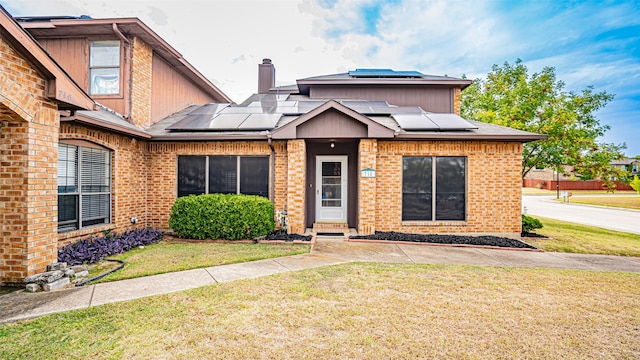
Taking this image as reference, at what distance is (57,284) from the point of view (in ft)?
14.4

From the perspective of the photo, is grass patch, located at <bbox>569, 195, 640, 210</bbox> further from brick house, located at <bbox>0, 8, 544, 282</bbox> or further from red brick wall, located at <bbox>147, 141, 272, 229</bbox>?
red brick wall, located at <bbox>147, 141, 272, 229</bbox>

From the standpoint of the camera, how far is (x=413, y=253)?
6738mm

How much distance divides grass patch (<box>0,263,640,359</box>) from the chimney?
1326cm

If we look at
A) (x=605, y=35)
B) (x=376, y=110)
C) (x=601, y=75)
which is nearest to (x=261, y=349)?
(x=376, y=110)

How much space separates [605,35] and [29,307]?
33.9 m

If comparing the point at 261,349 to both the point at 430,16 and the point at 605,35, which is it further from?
the point at 605,35

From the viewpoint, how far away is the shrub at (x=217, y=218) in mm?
7719

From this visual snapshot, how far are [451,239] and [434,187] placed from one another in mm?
1647

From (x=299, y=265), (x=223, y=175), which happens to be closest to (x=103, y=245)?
(x=223, y=175)

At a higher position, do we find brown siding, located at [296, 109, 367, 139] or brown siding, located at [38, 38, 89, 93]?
brown siding, located at [38, 38, 89, 93]

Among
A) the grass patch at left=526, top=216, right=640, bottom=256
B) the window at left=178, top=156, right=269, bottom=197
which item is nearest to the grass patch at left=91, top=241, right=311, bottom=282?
the window at left=178, top=156, right=269, bottom=197

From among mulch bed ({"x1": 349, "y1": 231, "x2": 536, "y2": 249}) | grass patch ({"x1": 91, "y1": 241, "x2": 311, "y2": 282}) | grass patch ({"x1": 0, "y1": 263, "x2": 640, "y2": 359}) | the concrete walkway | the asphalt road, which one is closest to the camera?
grass patch ({"x1": 0, "y1": 263, "x2": 640, "y2": 359})

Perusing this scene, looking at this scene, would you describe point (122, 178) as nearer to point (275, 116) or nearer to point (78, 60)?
point (78, 60)

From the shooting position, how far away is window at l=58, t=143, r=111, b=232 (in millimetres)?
6406
